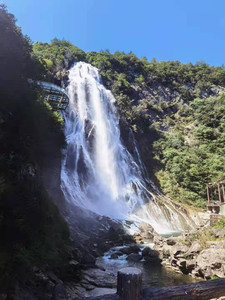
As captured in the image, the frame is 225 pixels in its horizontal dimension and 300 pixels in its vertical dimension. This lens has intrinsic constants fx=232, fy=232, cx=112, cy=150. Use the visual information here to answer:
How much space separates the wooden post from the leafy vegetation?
6.93 ft

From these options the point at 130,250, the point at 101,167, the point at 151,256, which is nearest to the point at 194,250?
the point at 151,256

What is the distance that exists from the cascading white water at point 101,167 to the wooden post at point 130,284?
12527 mm

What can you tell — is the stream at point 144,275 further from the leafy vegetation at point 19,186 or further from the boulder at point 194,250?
the leafy vegetation at point 19,186

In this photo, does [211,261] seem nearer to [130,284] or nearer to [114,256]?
[114,256]

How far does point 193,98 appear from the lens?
138ft

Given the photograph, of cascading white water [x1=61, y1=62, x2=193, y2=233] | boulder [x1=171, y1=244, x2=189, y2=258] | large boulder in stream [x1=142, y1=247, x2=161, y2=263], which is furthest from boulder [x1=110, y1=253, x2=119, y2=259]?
cascading white water [x1=61, y1=62, x2=193, y2=233]

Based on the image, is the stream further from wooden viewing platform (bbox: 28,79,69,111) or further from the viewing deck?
the viewing deck

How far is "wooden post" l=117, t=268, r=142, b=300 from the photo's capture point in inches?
85.8

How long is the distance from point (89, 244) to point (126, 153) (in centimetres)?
1567

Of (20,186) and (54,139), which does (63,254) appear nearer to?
(20,186)

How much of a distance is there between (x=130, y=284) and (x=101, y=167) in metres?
19.2

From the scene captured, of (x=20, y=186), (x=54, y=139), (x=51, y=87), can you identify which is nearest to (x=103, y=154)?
(x=51, y=87)

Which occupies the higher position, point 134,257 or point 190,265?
point 190,265

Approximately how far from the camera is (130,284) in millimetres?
2189
